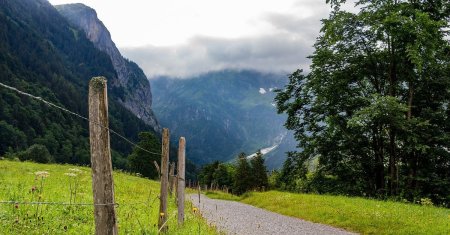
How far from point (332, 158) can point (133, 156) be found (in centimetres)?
7429

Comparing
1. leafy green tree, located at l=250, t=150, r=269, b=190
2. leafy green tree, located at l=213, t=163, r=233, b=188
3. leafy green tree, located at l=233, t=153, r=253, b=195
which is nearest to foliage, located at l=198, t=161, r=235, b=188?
leafy green tree, located at l=213, t=163, r=233, b=188

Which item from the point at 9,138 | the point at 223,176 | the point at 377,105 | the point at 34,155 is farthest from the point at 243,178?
the point at 9,138

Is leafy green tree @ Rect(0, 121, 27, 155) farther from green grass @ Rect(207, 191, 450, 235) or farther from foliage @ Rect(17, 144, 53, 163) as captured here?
green grass @ Rect(207, 191, 450, 235)

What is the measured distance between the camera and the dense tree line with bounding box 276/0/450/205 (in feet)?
89.6

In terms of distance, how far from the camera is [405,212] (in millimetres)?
20469

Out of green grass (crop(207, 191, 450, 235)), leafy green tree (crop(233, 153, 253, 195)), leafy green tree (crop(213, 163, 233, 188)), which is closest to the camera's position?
green grass (crop(207, 191, 450, 235))

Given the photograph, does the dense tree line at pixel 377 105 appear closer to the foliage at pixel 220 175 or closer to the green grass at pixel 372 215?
the green grass at pixel 372 215

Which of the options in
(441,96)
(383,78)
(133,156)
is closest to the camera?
(441,96)

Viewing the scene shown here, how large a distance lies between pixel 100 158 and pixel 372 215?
57.9 ft

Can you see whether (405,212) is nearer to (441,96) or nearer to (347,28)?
(441,96)

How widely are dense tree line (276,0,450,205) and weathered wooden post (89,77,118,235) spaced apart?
22.5 m

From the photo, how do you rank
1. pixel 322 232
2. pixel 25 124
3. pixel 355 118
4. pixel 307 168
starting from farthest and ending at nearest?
pixel 25 124, pixel 307 168, pixel 355 118, pixel 322 232

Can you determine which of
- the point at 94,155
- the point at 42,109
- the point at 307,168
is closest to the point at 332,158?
the point at 307,168

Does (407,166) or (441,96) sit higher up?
(441,96)
